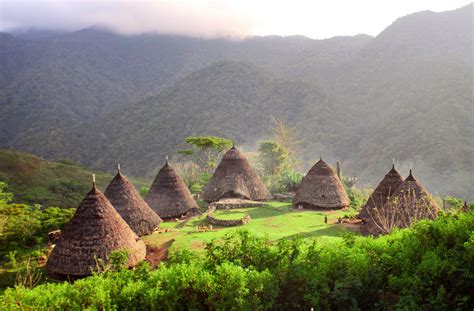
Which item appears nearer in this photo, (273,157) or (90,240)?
(90,240)

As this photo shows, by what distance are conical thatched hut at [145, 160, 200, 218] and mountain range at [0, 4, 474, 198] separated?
27.3m

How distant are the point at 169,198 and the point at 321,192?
26.9ft

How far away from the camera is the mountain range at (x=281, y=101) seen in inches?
1821

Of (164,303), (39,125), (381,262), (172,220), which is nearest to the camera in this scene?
(164,303)

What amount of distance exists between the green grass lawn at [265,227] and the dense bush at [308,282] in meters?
6.66

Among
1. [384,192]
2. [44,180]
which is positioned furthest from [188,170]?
[384,192]

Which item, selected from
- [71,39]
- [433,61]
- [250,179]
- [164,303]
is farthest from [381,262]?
[71,39]

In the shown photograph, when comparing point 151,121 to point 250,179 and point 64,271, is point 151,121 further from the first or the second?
point 64,271

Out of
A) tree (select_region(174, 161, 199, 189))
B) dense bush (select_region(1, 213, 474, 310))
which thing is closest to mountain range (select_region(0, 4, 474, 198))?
tree (select_region(174, 161, 199, 189))

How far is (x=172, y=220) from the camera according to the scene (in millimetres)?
19625

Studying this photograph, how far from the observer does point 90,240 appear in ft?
40.4

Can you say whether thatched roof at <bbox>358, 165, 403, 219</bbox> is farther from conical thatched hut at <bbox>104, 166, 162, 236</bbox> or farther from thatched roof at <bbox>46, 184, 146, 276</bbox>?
thatched roof at <bbox>46, 184, 146, 276</bbox>

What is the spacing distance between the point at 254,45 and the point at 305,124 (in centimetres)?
4261

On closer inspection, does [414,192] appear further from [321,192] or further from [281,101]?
[281,101]
